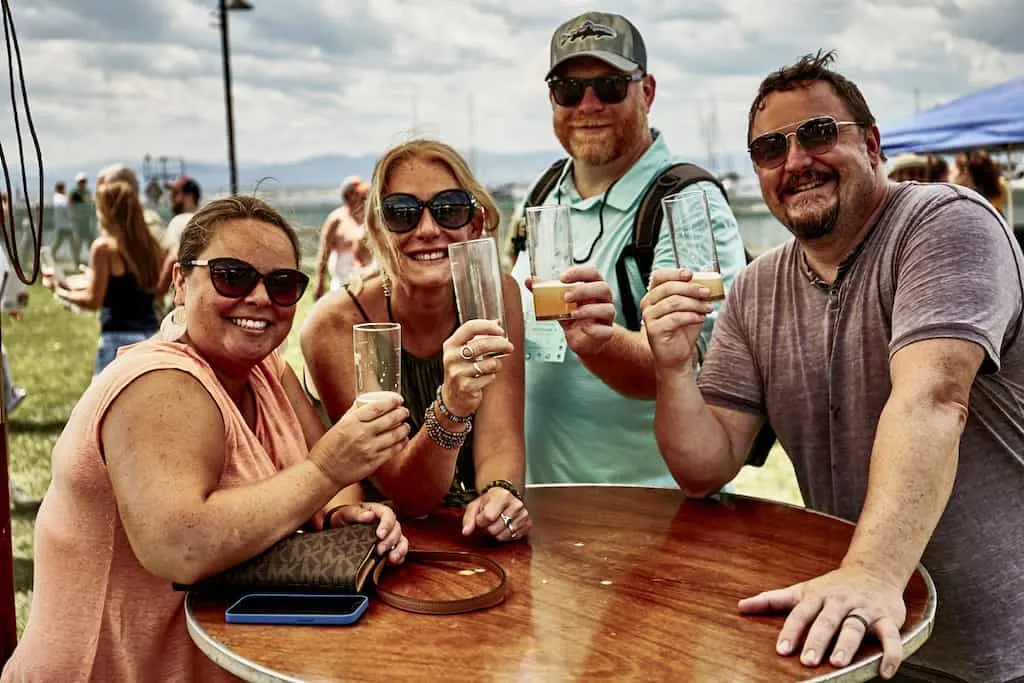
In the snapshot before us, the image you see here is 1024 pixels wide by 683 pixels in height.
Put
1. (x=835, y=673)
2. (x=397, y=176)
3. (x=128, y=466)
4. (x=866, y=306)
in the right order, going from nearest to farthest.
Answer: (x=835, y=673) < (x=128, y=466) < (x=866, y=306) < (x=397, y=176)

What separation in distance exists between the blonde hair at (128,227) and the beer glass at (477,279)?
5.34 meters

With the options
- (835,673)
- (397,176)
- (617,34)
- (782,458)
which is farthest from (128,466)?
(782,458)

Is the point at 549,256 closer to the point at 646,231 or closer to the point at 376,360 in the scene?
the point at 376,360

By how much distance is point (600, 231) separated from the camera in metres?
3.40

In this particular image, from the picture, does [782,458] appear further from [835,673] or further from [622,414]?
[835,673]

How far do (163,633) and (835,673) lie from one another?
134cm

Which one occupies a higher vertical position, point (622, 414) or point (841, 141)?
point (841, 141)

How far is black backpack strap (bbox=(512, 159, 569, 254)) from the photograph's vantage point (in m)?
3.72

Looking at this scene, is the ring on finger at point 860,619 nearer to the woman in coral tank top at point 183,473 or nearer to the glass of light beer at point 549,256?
the woman in coral tank top at point 183,473

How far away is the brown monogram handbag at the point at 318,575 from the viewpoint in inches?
76.4

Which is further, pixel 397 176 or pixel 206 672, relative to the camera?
pixel 397 176

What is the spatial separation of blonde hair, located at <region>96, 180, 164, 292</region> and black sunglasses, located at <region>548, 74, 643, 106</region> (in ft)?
14.5

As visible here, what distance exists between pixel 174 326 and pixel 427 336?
2.63 feet

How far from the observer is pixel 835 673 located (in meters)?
1.65
